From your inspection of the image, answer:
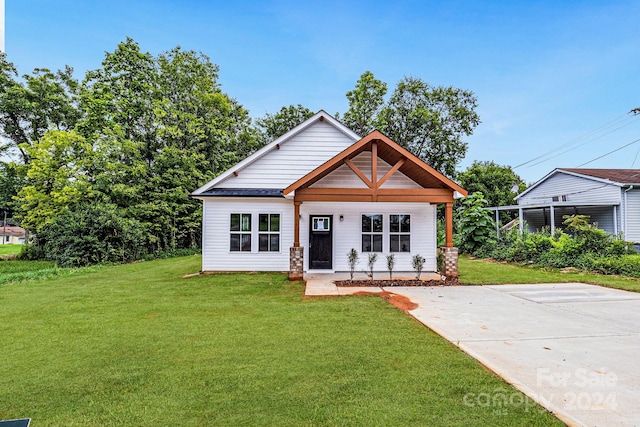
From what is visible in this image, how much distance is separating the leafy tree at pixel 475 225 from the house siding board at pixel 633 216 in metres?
6.06

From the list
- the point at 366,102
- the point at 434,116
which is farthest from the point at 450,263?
the point at 366,102

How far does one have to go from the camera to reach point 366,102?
25172 millimetres

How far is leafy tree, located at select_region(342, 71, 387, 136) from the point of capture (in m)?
24.9

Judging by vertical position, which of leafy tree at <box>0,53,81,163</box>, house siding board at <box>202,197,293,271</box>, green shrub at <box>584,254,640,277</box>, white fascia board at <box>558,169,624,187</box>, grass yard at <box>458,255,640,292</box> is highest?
leafy tree at <box>0,53,81,163</box>

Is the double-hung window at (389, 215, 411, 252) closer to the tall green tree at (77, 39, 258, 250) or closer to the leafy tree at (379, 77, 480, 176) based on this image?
the tall green tree at (77, 39, 258, 250)

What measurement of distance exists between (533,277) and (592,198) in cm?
1096

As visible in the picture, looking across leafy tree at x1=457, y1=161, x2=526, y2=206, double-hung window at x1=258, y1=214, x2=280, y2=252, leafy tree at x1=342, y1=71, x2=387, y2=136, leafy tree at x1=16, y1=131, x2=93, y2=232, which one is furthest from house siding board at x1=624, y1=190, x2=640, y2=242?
leafy tree at x1=16, y1=131, x2=93, y2=232

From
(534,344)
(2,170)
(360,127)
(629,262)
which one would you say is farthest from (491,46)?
(2,170)

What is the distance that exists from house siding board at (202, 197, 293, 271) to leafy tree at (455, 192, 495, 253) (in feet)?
34.2

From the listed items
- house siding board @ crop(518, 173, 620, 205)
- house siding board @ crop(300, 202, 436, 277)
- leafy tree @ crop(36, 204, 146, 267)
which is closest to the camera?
house siding board @ crop(300, 202, 436, 277)

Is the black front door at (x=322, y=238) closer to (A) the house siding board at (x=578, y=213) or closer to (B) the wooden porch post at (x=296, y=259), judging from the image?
(B) the wooden porch post at (x=296, y=259)

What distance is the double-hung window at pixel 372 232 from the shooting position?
11148mm

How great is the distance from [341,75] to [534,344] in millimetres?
23655

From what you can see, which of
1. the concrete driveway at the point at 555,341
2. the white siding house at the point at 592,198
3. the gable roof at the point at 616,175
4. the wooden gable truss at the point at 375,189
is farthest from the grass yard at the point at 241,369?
the gable roof at the point at 616,175
